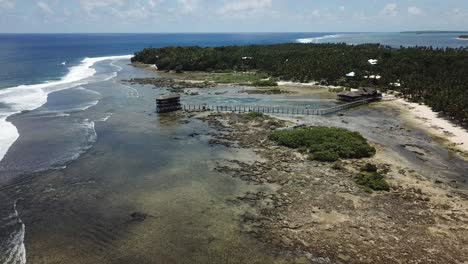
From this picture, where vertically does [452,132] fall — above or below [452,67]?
below

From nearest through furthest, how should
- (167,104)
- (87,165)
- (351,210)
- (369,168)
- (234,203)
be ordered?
(351,210)
(234,203)
(369,168)
(87,165)
(167,104)

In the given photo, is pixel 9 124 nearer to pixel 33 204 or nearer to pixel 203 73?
pixel 33 204

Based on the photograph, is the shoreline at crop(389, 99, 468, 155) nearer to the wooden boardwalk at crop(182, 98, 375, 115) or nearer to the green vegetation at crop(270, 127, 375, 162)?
the wooden boardwalk at crop(182, 98, 375, 115)

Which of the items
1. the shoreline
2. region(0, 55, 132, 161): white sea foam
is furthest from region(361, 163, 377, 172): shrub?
region(0, 55, 132, 161): white sea foam

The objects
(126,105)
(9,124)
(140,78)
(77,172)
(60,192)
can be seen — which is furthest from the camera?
(140,78)

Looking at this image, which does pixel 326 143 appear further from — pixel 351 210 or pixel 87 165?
pixel 87 165

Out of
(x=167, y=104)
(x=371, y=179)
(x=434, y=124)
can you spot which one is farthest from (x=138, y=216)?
(x=434, y=124)

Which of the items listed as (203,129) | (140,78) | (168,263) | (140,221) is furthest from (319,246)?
(140,78)
